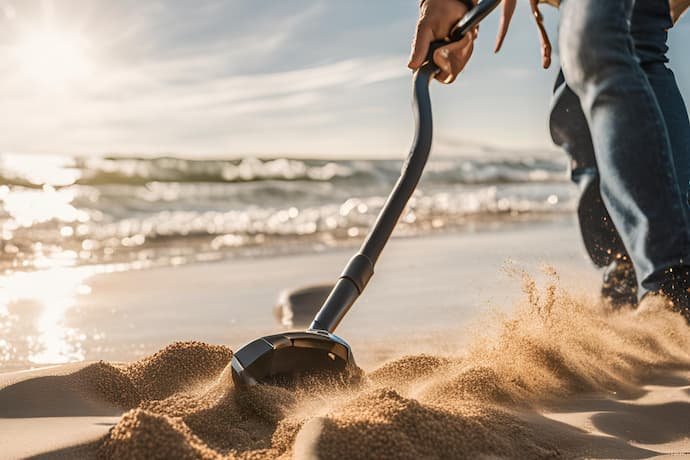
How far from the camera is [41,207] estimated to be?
9.28 meters

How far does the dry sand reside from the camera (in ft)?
3.55

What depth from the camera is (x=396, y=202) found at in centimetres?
168

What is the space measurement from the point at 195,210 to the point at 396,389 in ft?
27.0

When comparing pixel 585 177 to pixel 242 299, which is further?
pixel 242 299

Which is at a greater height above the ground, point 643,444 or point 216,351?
point 216,351

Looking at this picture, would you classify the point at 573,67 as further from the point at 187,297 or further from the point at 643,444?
the point at 187,297

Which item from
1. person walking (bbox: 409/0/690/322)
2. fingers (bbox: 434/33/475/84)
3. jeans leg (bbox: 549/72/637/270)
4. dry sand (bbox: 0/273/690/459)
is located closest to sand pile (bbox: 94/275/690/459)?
dry sand (bbox: 0/273/690/459)

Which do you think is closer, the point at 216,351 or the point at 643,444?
the point at 643,444

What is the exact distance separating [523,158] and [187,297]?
2164 cm

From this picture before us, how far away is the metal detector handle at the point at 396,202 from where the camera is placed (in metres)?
1.57

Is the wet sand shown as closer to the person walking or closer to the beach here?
the beach

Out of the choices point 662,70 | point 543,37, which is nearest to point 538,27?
point 543,37

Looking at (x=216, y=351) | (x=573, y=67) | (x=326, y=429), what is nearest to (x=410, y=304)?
(x=573, y=67)

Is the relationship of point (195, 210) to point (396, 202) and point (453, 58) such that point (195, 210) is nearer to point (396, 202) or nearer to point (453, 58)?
point (453, 58)
